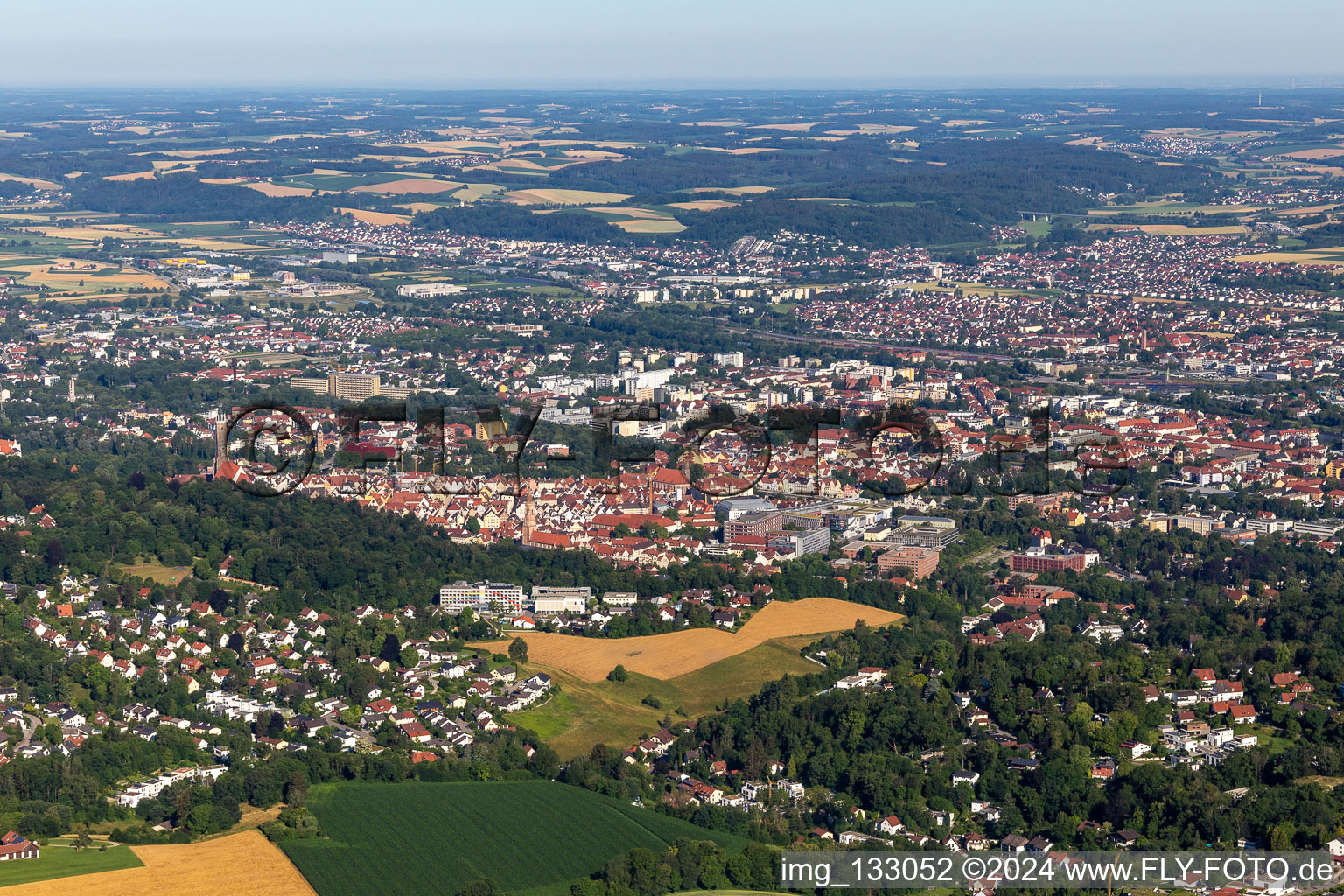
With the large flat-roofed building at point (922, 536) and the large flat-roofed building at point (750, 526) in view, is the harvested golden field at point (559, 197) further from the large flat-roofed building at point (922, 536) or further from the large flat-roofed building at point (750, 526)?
the large flat-roofed building at point (922, 536)

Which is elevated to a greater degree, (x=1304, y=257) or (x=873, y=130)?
(x=873, y=130)

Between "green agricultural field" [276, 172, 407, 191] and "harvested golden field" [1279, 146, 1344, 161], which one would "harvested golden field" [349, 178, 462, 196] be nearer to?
"green agricultural field" [276, 172, 407, 191]

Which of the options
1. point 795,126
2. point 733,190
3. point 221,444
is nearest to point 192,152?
point 733,190

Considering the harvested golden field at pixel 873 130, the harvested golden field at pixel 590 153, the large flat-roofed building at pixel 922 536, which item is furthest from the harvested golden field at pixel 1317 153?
the large flat-roofed building at pixel 922 536

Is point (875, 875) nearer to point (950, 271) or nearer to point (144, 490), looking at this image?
point (144, 490)

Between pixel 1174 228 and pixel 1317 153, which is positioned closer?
pixel 1174 228

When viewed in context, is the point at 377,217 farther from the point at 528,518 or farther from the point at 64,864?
the point at 64,864

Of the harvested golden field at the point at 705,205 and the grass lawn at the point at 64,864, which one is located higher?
the grass lawn at the point at 64,864
